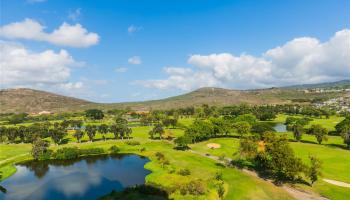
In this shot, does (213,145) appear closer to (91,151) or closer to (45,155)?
(91,151)

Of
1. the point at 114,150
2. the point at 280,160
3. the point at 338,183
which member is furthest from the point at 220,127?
the point at 338,183

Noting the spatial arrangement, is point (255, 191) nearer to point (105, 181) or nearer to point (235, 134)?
point (105, 181)

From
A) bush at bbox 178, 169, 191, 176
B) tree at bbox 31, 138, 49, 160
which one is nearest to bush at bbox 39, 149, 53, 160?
tree at bbox 31, 138, 49, 160

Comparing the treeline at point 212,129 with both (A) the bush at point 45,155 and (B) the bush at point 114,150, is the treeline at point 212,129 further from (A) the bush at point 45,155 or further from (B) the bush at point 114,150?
(A) the bush at point 45,155

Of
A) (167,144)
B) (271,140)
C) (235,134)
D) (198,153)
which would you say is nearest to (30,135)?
(167,144)

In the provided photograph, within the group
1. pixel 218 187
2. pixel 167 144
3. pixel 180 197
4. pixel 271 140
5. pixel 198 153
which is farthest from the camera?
pixel 167 144

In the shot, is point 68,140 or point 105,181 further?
point 68,140

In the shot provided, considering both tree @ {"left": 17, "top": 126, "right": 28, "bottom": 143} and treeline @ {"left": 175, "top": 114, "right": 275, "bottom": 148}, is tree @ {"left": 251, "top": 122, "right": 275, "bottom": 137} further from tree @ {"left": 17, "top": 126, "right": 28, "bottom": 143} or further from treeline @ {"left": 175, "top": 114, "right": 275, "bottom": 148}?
tree @ {"left": 17, "top": 126, "right": 28, "bottom": 143}

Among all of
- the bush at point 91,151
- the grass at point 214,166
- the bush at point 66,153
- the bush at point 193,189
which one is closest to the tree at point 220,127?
the grass at point 214,166
